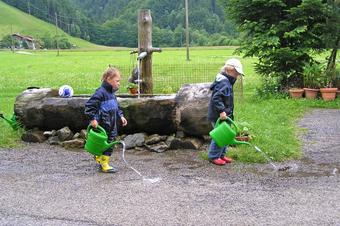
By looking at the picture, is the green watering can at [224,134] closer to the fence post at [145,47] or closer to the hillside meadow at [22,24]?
the fence post at [145,47]

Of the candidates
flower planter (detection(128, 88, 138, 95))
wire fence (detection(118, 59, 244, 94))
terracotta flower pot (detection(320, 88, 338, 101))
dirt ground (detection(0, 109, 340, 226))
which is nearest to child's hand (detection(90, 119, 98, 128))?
dirt ground (detection(0, 109, 340, 226))

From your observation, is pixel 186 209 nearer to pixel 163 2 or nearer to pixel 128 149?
pixel 128 149

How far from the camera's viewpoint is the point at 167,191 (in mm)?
6121

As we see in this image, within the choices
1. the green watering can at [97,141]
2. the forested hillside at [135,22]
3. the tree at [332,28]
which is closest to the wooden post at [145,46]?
the green watering can at [97,141]

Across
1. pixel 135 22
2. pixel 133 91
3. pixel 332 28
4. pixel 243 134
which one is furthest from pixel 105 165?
pixel 135 22

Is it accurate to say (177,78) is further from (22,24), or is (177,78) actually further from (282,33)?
(22,24)

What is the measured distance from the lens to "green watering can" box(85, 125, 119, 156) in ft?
22.8

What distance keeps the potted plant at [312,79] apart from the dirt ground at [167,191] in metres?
6.09

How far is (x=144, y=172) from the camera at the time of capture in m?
7.06

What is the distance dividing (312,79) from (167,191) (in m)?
9.47

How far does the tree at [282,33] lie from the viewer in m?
14.5

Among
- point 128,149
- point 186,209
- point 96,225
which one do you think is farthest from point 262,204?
point 128,149

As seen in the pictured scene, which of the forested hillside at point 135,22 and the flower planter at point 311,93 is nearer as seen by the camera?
the flower planter at point 311,93

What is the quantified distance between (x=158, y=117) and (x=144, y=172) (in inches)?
72.8
